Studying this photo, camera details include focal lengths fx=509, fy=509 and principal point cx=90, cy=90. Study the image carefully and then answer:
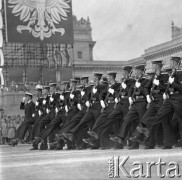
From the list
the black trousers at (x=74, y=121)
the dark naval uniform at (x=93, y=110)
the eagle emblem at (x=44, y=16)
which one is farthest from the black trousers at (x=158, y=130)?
the eagle emblem at (x=44, y=16)

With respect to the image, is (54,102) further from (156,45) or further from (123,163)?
(156,45)

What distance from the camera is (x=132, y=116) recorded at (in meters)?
10.9

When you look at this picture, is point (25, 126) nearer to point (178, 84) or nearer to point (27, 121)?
point (27, 121)

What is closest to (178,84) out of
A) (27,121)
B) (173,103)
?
(173,103)

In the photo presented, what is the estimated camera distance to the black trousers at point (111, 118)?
11.5m

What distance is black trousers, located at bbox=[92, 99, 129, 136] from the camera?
37.7 feet

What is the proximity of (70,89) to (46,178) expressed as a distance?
7944 millimetres

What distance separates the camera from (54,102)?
47.2 ft

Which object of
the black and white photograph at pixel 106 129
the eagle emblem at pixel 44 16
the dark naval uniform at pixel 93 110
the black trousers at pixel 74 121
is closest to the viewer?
the black and white photograph at pixel 106 129

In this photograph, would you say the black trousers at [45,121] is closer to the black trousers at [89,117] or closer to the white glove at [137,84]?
the black trousers at [89,117]

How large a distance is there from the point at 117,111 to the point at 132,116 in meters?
0.67

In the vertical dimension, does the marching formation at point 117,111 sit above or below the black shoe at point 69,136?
above

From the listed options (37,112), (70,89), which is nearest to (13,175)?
(70,89)

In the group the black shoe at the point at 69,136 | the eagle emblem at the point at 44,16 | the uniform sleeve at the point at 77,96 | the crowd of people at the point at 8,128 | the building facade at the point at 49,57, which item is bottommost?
the crowd of people at the point at 8,128
